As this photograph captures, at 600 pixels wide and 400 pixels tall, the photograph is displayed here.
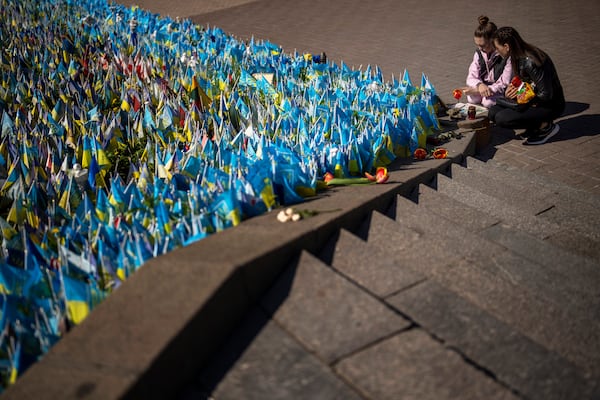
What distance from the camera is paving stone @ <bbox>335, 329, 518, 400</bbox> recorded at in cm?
192

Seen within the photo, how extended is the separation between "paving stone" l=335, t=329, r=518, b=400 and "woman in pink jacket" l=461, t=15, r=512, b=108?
4411 millimetres

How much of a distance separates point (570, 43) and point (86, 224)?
7736mm

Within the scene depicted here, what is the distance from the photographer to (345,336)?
2.15m

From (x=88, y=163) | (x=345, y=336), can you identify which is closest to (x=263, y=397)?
(x=345, y=336)

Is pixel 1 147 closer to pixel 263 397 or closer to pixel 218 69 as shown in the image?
pixel 218 69

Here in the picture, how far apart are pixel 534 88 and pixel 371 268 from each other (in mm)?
3812

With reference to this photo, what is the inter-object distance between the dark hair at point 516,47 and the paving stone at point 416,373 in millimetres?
4130

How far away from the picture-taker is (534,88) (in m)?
5.49

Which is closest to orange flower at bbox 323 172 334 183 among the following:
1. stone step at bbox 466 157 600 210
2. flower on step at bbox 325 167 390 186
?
flower on step at bbox 325 167 390 186

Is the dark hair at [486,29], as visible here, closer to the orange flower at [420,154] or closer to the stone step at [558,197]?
the stone step at [558,197]

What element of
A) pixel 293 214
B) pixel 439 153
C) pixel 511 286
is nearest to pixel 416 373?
pixel 511 286

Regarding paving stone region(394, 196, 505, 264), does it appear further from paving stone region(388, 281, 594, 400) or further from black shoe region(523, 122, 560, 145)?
black shoe region(523, 122, 560, 145)

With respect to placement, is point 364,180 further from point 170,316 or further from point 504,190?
point 170,316

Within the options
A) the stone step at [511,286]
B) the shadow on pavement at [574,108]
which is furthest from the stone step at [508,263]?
the shadow on pavement at [574,108]
